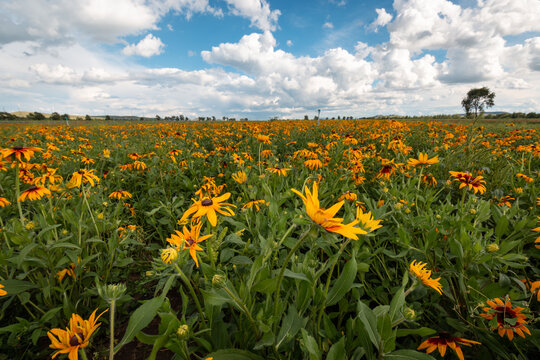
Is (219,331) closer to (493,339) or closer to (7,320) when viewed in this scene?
(493,339)

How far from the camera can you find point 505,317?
3.38ft

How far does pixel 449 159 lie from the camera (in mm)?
3150

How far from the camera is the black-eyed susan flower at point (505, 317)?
989 mm

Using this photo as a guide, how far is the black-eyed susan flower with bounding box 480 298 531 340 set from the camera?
0.99 meters

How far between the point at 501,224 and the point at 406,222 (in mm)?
535

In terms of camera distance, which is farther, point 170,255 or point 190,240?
point 190,240

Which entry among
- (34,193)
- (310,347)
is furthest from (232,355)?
(34,193)

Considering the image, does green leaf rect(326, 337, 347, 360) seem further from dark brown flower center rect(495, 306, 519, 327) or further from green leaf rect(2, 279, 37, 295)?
green leaf rect(2, 279, 37, 295)

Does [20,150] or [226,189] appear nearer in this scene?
[20,150]

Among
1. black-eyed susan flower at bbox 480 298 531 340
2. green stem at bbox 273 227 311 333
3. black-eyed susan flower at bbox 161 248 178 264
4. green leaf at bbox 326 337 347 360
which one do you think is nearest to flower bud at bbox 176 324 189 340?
black-eyed susan flower at bbox 161 248 178 264

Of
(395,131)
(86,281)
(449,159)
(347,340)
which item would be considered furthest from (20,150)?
(395,131)

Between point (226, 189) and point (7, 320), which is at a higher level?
point (226, 189)

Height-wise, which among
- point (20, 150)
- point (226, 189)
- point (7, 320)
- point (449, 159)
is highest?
point (20, 150)

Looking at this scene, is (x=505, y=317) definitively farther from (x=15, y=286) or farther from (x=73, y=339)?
(x=15, y=286)
